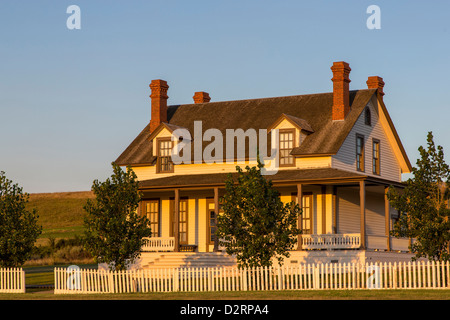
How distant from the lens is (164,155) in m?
45.3

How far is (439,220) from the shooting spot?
31.6 m

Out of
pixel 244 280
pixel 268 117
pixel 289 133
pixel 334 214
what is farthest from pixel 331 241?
pixel 244 280

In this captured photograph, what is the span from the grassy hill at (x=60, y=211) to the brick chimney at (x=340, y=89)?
3628cm

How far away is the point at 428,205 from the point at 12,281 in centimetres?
1604

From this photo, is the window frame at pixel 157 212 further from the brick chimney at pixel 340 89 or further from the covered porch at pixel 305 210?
the brick chimney at pixel 340 89

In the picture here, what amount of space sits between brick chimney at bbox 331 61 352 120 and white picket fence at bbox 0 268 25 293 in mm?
17231

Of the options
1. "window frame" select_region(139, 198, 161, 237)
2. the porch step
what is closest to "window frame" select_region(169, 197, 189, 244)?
"window frame" select_region(139, 198, 161, 237)

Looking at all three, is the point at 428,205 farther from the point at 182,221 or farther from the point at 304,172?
the point at 182,221

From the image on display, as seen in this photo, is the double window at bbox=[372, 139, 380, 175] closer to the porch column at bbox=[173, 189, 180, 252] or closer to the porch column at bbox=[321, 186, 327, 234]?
the porch column at bbox=[321, 186, 327, 234]

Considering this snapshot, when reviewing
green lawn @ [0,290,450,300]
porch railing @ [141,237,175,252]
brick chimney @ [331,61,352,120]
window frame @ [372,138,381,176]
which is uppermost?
brick chimney @ [331,61,352,120]

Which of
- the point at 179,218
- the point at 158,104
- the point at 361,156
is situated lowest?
the point at 179,218

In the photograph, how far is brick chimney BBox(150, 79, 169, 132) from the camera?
154 feet

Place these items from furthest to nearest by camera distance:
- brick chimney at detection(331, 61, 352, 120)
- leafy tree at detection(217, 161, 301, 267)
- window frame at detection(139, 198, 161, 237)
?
window frame at detection(139, 198, 161, 237) < brick chimney at detection(331, 61, 352, 120) < leafy tree at detection(217, 161, 301, 267)

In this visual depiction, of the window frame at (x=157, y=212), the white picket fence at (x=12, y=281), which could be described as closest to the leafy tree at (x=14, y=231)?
the white picket fence at (x=12, y=281)
